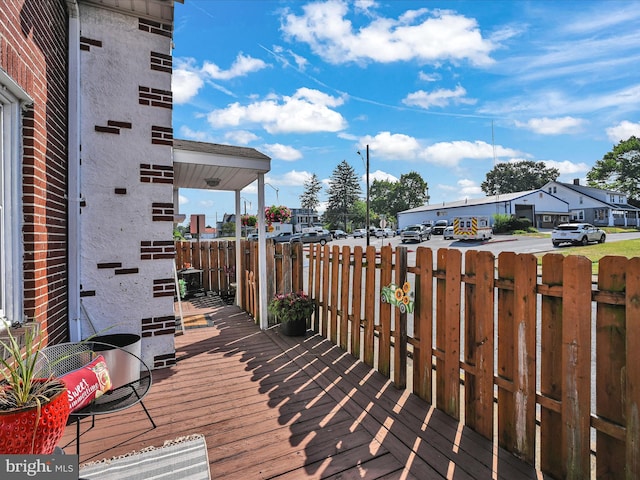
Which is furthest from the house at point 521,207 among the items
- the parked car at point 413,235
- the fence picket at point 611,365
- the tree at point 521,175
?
the fence picket at point 611,365

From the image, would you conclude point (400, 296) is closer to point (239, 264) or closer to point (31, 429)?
point (31, 429)

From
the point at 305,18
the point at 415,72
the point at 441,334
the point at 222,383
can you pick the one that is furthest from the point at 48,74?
the point at 415,72

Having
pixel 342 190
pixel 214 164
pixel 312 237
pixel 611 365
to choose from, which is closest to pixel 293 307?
pixel 214 164

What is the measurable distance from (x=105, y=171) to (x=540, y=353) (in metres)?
4.18

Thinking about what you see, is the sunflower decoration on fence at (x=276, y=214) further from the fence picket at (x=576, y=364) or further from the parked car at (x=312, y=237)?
the parked car at (x=312, y=237)

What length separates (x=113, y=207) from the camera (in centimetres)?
330

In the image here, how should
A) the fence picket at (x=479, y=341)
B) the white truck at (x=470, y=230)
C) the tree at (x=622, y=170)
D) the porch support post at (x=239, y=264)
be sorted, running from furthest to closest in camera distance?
the tree at (x=622, y=170) → the white truck at (x=470, y=230) → the porch support post at (x=239, y=264) → the fence picket at (x=479, y=341)

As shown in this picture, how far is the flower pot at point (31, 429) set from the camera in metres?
1.21

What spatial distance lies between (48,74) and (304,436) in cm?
349

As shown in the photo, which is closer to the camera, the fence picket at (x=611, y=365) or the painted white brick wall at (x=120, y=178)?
the fence picket at (x=611, y=365)

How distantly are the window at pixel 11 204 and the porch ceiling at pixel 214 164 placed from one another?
2.16 metres

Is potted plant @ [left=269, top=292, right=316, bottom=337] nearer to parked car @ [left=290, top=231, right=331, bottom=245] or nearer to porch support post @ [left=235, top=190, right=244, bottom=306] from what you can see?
porch support post @ [left=235, top=190, right=244, bottom=306]

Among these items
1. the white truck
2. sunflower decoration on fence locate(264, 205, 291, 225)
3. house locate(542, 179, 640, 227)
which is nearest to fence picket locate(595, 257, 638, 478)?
sunflower decoration on fence locate(264, 205, 291, 225)

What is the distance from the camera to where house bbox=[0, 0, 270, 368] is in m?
2.61
